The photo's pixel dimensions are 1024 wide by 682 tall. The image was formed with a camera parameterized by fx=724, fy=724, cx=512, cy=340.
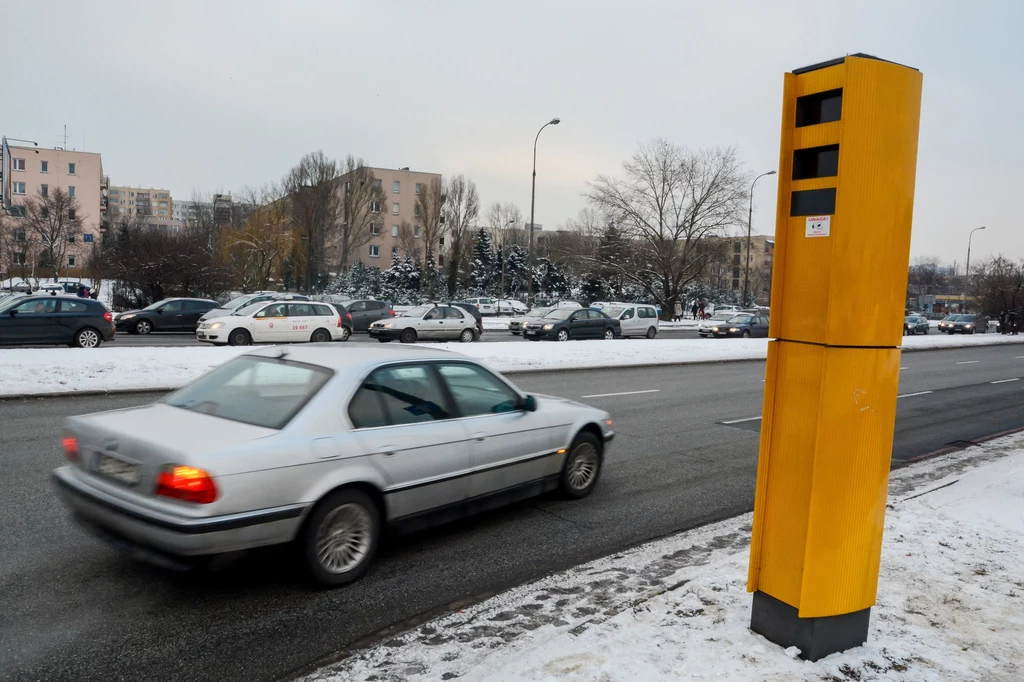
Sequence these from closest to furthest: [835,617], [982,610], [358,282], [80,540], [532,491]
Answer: [835,617]
[982,610]
[80,540]
[532,491]
[358,282]

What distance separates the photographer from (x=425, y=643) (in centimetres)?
392

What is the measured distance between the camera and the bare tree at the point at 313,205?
62438mm

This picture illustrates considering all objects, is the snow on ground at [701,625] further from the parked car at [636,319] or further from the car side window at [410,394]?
the parked car at [636,319]

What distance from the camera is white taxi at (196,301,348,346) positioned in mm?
21775

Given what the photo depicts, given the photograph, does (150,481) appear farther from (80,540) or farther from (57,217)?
(57,217)

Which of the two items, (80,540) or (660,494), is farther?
(660,494)

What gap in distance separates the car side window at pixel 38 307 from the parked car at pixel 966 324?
5625cm

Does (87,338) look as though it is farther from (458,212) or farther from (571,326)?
(458,212)

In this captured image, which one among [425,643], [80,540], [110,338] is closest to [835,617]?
[425,643]

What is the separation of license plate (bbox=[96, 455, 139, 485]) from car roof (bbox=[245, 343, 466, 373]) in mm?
1336

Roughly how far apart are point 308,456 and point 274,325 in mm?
19497

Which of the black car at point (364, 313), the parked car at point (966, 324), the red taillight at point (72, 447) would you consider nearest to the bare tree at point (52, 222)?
the black car at point (364, 313)

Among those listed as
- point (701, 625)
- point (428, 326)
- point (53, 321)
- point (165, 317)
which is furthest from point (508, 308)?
point (701, 625)

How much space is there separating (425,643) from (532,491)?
2.36 meters
